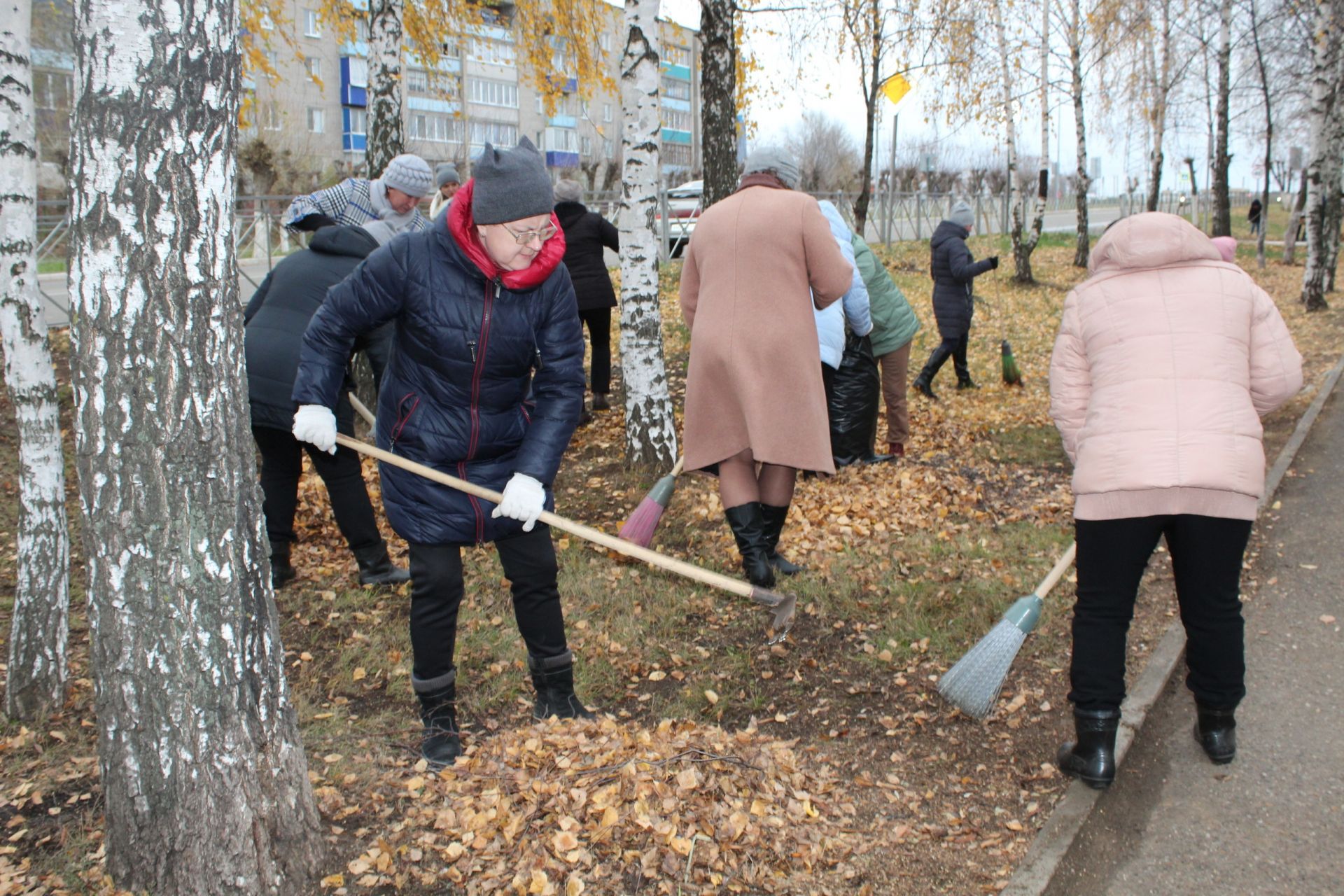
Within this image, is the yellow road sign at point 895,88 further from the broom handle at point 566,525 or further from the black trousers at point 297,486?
the broom handle at point 566,525

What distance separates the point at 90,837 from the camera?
2.88 m

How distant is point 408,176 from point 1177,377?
371 cm

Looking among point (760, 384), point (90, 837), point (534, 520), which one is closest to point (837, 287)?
point (760, 384)

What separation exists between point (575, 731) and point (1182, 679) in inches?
96.7

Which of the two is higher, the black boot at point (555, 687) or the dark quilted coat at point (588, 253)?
the dark quilted coat at point (588, 253)

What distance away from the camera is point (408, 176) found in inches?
209

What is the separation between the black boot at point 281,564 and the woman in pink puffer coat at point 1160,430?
3582 mm

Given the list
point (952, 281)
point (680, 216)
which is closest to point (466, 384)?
point (952, 281)

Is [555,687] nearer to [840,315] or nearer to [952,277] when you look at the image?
[840,315]

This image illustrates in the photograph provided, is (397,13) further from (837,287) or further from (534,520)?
(534,520)

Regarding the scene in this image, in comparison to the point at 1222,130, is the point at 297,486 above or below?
below

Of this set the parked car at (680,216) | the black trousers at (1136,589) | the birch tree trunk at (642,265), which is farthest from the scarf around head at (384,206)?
the parked car at (680,216)

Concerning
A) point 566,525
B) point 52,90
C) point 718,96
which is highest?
point 52,90

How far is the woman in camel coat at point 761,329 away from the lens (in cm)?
463
